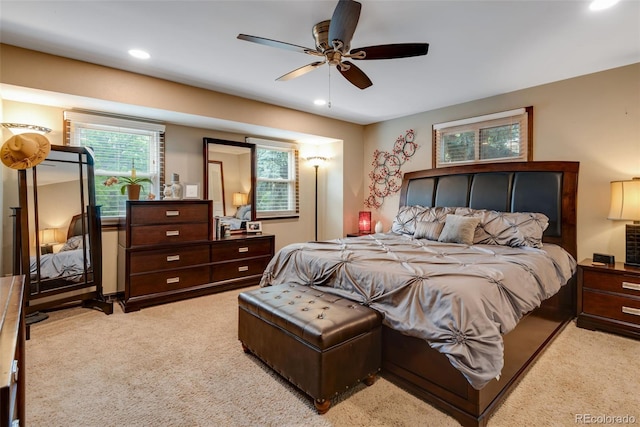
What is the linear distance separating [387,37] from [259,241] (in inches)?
118

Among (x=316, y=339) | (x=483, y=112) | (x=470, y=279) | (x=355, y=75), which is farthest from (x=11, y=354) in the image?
(x=483, y=112)

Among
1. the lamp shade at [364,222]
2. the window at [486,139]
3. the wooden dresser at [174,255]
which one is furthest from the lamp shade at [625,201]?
the wooden dresser at [174,255]

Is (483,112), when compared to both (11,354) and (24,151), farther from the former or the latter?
(24,151)

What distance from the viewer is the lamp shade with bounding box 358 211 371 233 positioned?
17.4 feet

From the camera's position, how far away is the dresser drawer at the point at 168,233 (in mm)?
3492

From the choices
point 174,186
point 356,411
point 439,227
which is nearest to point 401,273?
point 356,411

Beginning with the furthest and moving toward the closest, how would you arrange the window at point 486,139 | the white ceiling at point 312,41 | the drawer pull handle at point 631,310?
the window at point 486,139 < the drawer pull handle at point 631,310 < the white ceiling at point 312,41

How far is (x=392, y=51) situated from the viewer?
2.27 m

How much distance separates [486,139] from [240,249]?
3.61 meters

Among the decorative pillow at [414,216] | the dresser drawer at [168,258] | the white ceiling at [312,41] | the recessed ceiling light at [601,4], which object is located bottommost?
the dresser drawer at [168,258]

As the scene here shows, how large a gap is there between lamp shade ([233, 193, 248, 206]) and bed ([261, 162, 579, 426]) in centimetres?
197

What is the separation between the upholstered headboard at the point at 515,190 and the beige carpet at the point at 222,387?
1163 millimetres

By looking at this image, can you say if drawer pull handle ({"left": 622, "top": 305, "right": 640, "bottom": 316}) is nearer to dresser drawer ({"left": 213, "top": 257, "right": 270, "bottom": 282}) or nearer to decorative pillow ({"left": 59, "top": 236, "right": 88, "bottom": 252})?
dresser drawer ({"left": 213, "top": 257, "right": 270, "bottom": 282})

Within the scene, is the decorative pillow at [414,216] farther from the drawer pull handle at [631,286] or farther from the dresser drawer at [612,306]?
the drawer pull handle at [631,286]
